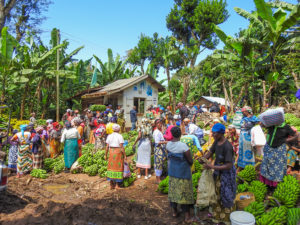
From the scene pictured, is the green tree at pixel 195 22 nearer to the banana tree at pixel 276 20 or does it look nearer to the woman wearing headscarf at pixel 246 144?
the banana tree at pixel 276 20

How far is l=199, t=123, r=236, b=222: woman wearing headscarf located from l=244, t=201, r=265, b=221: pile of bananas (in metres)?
0.38

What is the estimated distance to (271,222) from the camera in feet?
11.0

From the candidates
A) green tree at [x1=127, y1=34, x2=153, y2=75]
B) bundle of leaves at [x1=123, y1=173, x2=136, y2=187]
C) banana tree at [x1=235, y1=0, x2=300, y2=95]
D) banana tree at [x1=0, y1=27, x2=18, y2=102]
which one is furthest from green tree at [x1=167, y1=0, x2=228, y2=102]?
bundle of leaves at [x1=123, y1=173, x2=136, y2=187]

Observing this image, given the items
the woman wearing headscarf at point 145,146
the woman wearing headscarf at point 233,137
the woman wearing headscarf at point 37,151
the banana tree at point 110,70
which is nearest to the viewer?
the woman wearing headscarf at point 233,137

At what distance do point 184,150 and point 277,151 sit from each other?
5.67 ft

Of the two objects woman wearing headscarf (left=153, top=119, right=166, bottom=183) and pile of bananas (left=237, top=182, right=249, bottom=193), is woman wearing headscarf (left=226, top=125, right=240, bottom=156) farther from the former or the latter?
woman wearing headscarf (left=153, top=119, right=166, bottom=183)

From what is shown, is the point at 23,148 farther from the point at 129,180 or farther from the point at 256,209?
the point at 256,209

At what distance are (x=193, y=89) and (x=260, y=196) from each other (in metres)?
26.0

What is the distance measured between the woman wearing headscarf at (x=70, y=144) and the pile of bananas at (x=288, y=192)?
19.6 ft


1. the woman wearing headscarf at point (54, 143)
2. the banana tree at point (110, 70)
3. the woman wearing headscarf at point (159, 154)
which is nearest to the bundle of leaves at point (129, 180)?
the woman wearing headscarf at point (159, 154)

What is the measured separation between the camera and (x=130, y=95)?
1512 cm

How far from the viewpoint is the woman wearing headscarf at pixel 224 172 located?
3391 millimetres

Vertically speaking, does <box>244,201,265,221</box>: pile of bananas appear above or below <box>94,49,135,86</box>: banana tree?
below

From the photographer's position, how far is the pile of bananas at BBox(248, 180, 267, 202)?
4.15m
